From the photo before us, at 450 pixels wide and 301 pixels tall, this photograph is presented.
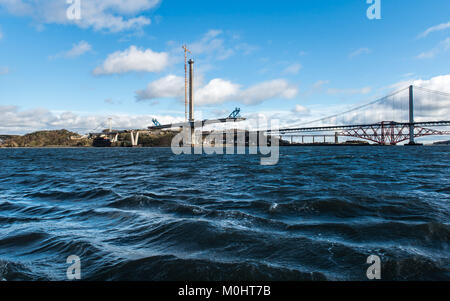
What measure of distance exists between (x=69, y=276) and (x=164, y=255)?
1.21 metres

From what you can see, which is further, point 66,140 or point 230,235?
point 66,140

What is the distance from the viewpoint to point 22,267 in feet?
11.6

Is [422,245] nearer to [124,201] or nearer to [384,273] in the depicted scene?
[384,273]

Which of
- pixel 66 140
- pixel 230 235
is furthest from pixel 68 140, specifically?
pixel 230 235

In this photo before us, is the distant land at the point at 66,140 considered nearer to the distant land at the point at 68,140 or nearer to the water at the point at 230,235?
the distant land at the point at 68,140

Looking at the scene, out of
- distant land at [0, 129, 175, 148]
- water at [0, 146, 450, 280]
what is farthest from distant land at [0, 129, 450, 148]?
water at [0, 146, 450, 280]

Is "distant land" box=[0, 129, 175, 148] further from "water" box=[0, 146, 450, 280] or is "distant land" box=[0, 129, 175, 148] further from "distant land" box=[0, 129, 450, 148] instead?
"water" box=[0, 146, 450, 280]

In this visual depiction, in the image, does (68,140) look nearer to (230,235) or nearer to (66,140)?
(66,140)

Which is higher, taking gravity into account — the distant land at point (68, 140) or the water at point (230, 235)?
the distant land at point (68, 140)

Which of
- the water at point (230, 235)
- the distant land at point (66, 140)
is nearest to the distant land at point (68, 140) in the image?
the distant land at point (66, 140)

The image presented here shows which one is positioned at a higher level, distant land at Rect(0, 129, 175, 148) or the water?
distant land at Rect(0, 129, 175, 148)

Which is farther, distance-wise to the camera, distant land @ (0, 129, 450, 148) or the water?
distant land @ (0, 129, 450, 148)

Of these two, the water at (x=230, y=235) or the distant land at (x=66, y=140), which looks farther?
the distant land at (x=66, y=140)

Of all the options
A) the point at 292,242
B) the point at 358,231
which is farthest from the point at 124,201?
the point at 358,231
